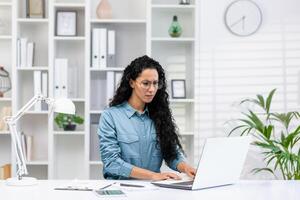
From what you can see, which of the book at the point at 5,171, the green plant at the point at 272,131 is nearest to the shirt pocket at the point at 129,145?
the green plant at the point at 272,131

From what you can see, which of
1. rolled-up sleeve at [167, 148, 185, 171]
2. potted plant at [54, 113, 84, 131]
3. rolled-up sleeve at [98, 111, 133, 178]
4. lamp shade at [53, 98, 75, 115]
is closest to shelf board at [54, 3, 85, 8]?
potted plant at [54, 113, 84, 131]

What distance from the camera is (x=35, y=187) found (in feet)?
8.48

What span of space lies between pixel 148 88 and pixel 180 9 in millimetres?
1734

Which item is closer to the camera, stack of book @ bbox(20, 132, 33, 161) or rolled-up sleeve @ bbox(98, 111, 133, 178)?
rolled-up sleeve @ bbox(98, 111, 133, 178)

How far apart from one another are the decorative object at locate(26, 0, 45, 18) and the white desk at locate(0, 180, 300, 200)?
2.24 meters

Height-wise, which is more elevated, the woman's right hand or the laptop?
the laptop

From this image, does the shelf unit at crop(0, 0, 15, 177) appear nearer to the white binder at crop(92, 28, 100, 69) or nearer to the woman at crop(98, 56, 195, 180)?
the white binder at crop(92, 28, 100, 69)

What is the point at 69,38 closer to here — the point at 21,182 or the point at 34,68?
the point at 34,68

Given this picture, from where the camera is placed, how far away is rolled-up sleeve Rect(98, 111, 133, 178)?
2.98 m

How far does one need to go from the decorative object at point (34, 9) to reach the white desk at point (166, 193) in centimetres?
224

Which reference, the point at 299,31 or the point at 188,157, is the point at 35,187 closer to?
the point at 188,157

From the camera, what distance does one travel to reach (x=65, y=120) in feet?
15.1

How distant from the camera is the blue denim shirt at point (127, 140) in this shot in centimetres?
305

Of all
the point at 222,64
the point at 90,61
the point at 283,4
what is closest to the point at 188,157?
the point at 222,64
